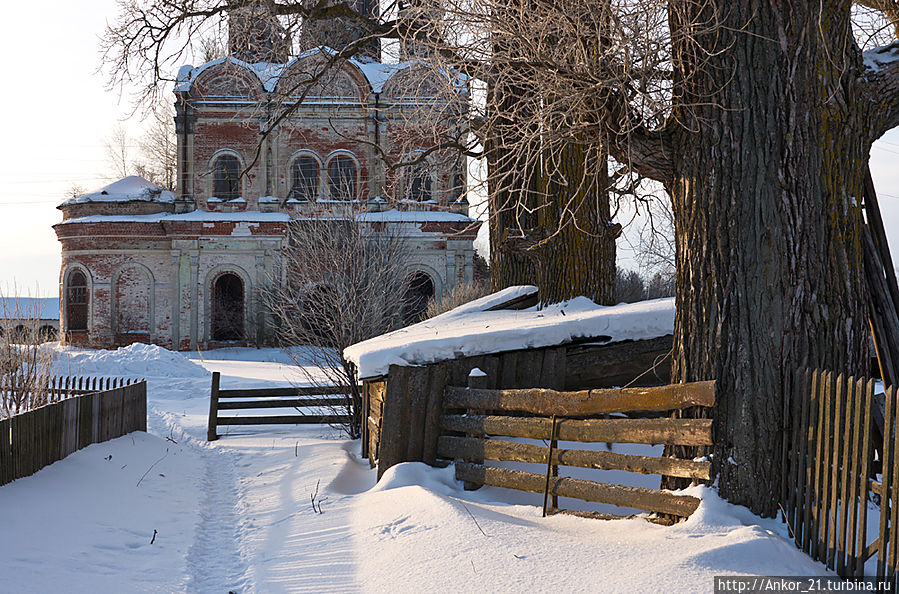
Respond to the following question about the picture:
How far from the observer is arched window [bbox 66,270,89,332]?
30328mm

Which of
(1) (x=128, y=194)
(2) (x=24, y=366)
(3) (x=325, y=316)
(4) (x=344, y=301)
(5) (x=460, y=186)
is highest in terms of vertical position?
(1) (x=128, y=194)

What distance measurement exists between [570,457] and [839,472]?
7.35 feet

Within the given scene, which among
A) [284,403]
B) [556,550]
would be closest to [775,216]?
[556,550]

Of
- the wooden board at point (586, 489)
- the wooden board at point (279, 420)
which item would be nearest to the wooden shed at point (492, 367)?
the wooden board at point (586, 489)

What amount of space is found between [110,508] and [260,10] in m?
7.82

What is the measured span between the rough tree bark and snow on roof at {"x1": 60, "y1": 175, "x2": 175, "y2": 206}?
1135 inches

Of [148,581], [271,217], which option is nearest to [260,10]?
[148,581]

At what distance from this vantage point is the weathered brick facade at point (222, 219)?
29562mm

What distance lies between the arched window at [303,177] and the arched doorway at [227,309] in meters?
4.12

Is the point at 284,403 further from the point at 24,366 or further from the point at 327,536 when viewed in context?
the point at 327,536

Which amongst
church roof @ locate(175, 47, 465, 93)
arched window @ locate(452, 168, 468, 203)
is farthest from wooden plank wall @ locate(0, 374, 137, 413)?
church roof @ locate(175, 47, 465, 93)

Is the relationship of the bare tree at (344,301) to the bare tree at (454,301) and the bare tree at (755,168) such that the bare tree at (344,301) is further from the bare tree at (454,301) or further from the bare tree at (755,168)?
the bare tree at (755,168)

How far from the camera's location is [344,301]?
49.1 ft

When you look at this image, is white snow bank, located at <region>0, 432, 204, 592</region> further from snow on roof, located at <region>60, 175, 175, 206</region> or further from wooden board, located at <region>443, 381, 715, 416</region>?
snow on roof, located at <region>60, 175, 175, 206</region>
